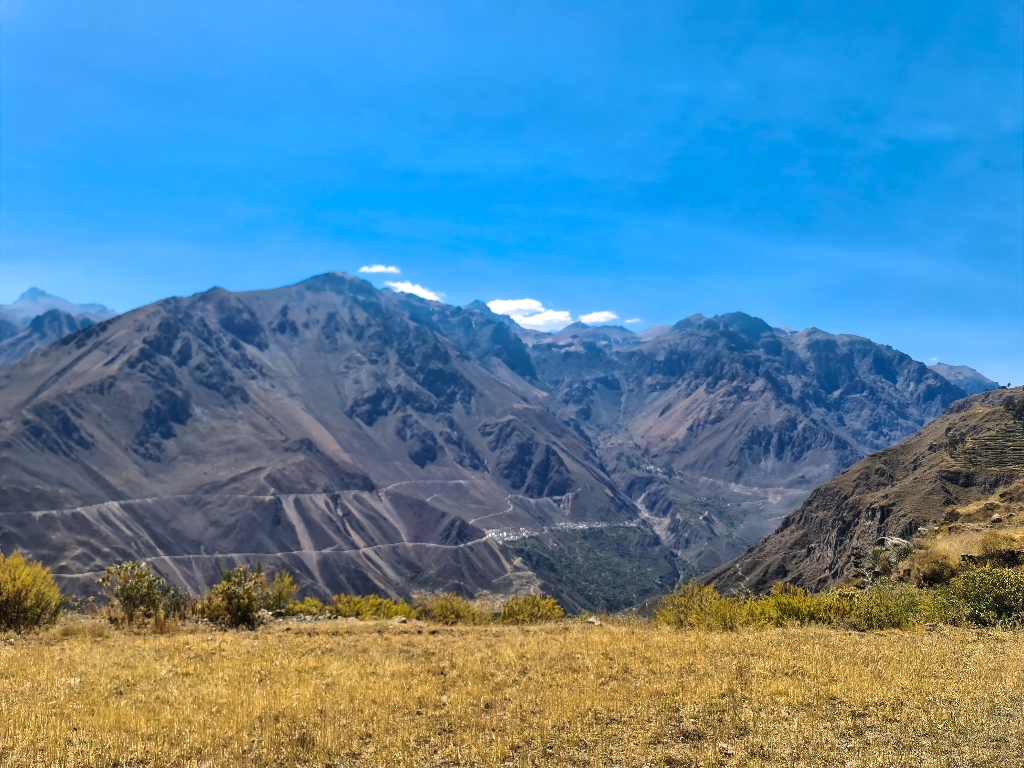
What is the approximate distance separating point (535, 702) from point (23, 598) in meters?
16.2

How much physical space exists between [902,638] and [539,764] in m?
10.1

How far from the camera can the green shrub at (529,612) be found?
23078 mm

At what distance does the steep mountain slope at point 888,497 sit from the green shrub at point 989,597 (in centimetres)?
3765

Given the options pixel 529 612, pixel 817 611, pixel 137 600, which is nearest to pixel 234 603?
pixel 137 600

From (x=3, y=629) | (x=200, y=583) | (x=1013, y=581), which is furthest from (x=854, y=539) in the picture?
(x=200, y=583)

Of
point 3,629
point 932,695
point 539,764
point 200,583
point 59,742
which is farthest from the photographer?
point 200,583

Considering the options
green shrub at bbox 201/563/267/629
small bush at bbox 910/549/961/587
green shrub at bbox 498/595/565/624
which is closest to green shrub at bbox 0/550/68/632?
green shrub at bbox 201/563/267/629

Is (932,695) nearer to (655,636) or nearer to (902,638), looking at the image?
(902,638)

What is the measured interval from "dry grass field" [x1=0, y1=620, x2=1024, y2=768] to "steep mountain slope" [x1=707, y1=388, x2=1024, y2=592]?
1736 inches

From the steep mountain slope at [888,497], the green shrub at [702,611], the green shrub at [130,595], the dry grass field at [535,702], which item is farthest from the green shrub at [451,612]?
the steep mountain slope at [888,497]

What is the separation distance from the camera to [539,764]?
29.5ft

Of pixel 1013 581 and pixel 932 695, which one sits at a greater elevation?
pixel 1013 581

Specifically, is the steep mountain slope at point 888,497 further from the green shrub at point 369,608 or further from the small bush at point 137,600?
the small bush at point 137,600

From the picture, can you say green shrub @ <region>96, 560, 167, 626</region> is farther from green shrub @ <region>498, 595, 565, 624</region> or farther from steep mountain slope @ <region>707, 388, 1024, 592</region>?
steep mountain slope @ <region>707, 388, 1024, 592</region>
